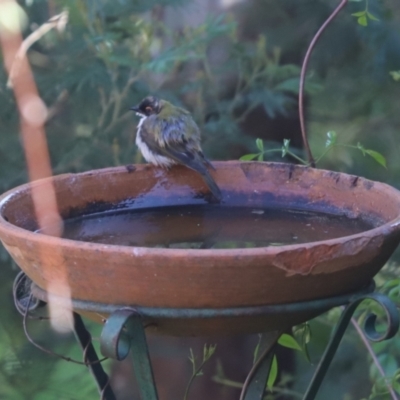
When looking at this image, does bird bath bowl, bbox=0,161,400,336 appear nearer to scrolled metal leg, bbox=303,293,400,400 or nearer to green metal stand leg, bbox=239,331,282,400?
scrolled metal leg, bbox=303,293,400,400

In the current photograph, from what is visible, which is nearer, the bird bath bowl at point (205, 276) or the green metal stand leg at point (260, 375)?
the bird bath bowl at point (205, 276)

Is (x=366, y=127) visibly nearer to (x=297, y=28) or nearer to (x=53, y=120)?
(x=297, y=28)

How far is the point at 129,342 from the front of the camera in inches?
56.2

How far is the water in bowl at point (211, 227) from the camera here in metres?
1.75

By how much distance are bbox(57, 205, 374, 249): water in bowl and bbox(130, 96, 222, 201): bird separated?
1.45 ft

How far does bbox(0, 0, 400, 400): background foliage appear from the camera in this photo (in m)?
3.20

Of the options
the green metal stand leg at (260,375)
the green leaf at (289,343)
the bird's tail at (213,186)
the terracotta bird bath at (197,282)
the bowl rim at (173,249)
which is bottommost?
the green leaf at (289,343)

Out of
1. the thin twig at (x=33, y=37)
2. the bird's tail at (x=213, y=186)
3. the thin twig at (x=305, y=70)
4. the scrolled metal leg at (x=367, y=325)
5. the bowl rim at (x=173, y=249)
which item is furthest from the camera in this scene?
the thin twig at (x=33, y=37)

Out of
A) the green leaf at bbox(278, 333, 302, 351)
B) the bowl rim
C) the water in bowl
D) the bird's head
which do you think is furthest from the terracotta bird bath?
the bird's head

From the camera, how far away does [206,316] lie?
138cm

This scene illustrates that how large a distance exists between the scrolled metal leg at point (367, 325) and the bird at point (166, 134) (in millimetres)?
907

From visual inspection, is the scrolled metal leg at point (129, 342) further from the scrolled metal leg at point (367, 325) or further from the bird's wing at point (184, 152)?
the bird's wing at point (184, 152)

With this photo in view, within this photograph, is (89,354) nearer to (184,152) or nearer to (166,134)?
(184,152)

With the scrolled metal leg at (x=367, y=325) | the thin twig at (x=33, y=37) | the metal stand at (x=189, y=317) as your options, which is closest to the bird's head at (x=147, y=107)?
the thin twig at (x=33, y=37)
